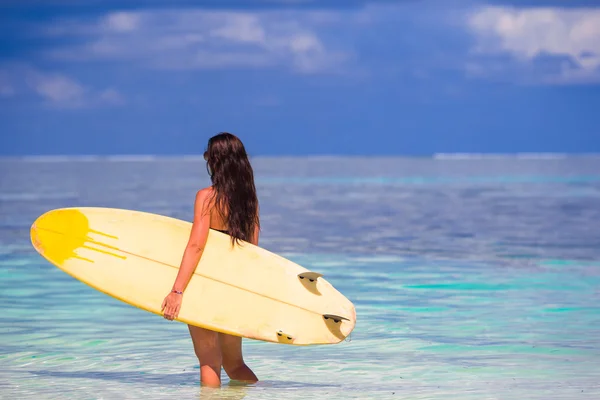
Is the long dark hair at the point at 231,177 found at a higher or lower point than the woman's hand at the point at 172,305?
higher

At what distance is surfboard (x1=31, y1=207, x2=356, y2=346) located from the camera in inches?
224

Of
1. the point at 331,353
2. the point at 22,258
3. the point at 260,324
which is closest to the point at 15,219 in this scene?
the point at 22,258

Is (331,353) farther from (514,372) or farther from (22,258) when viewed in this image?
(22,258)

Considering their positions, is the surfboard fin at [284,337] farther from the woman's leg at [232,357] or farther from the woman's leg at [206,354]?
the woman's leg at [206,354]

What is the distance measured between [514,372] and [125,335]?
323 cm

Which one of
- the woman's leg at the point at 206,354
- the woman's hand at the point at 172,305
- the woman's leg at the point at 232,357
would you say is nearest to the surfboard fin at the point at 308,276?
the woman's leg at the point at 232,357

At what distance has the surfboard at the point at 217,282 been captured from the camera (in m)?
5.70

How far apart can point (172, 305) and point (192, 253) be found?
308mm

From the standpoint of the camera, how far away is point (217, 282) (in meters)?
5.76

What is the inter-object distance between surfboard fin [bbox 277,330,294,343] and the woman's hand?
67cm

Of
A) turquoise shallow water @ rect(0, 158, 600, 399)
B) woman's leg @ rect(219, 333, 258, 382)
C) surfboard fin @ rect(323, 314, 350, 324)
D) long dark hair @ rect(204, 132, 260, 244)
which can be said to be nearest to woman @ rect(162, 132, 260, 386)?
long dark hair @ rect(204, 132, 260, 244)

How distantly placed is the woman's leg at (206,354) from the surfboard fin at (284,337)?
39cm

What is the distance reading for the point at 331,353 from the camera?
291 inches

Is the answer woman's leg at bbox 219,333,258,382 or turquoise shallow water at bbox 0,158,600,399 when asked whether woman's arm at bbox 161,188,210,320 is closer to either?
woman's leg at bbox 219,333,258,382
